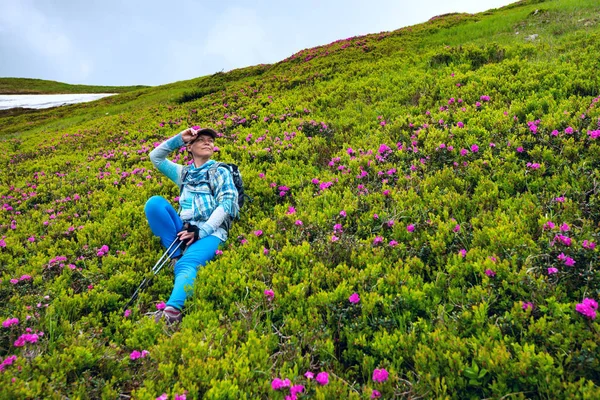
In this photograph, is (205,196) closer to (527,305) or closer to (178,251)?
(178,251)

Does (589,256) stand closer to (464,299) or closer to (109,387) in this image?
(464,299)

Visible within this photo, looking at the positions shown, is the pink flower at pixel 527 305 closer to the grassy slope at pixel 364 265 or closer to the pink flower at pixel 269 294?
the grassy slope at pixel 364 265

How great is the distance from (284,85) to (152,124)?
7112mm

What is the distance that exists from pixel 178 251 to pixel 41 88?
117 meters

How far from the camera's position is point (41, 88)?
314 ft

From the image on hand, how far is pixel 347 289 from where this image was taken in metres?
4.41

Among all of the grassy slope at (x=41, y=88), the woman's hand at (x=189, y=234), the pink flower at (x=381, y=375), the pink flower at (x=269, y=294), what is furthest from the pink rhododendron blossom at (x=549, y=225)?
the grassy slope at (x=41, y=88)

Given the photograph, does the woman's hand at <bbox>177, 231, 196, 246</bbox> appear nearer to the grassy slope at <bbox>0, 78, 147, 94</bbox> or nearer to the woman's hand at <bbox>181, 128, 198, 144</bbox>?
the woman's hand at <bbox>181, 128, 198, 144</bbox>

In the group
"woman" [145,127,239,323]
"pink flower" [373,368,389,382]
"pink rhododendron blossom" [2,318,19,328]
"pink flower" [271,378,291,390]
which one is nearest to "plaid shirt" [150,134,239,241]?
"woman" [145,127,239,323]

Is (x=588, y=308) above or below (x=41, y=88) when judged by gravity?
below

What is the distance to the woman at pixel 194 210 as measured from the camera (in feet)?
18.1

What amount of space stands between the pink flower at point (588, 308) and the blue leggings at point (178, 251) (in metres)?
4.42

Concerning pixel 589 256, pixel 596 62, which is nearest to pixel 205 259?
pixel 589 256

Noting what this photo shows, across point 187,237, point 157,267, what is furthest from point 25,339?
point 187,237
